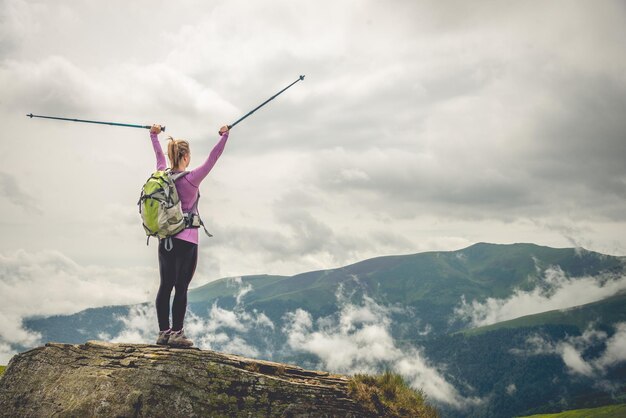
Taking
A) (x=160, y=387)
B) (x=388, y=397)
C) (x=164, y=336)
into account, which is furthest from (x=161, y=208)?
(x=388, y=397)

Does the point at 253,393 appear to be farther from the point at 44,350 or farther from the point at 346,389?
the point at 44,350

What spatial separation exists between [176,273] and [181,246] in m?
0.61

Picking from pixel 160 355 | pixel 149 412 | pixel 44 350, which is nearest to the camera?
pixel 149 412

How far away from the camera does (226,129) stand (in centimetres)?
991

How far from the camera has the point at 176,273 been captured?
32.5ft

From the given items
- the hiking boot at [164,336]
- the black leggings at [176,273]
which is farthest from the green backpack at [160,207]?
the hiking boot at [164,336]

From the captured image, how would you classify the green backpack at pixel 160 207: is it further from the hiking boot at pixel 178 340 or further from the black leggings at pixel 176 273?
the hiking boot at pixel 178 340

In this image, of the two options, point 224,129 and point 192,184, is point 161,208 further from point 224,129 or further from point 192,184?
point 224,129

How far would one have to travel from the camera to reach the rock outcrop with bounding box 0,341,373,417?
9625 millimetres

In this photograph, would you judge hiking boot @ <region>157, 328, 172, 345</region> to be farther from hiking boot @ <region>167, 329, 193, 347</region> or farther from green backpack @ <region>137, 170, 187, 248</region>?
green backpack @ <region>137, 170, 187, 248</region>

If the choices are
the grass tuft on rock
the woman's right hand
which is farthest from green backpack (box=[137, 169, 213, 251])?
the grass tuft on rock

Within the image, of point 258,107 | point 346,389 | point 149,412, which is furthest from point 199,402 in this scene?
point 258,107

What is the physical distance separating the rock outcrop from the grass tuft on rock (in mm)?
239

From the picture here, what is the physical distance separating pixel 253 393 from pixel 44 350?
5.49 metres
